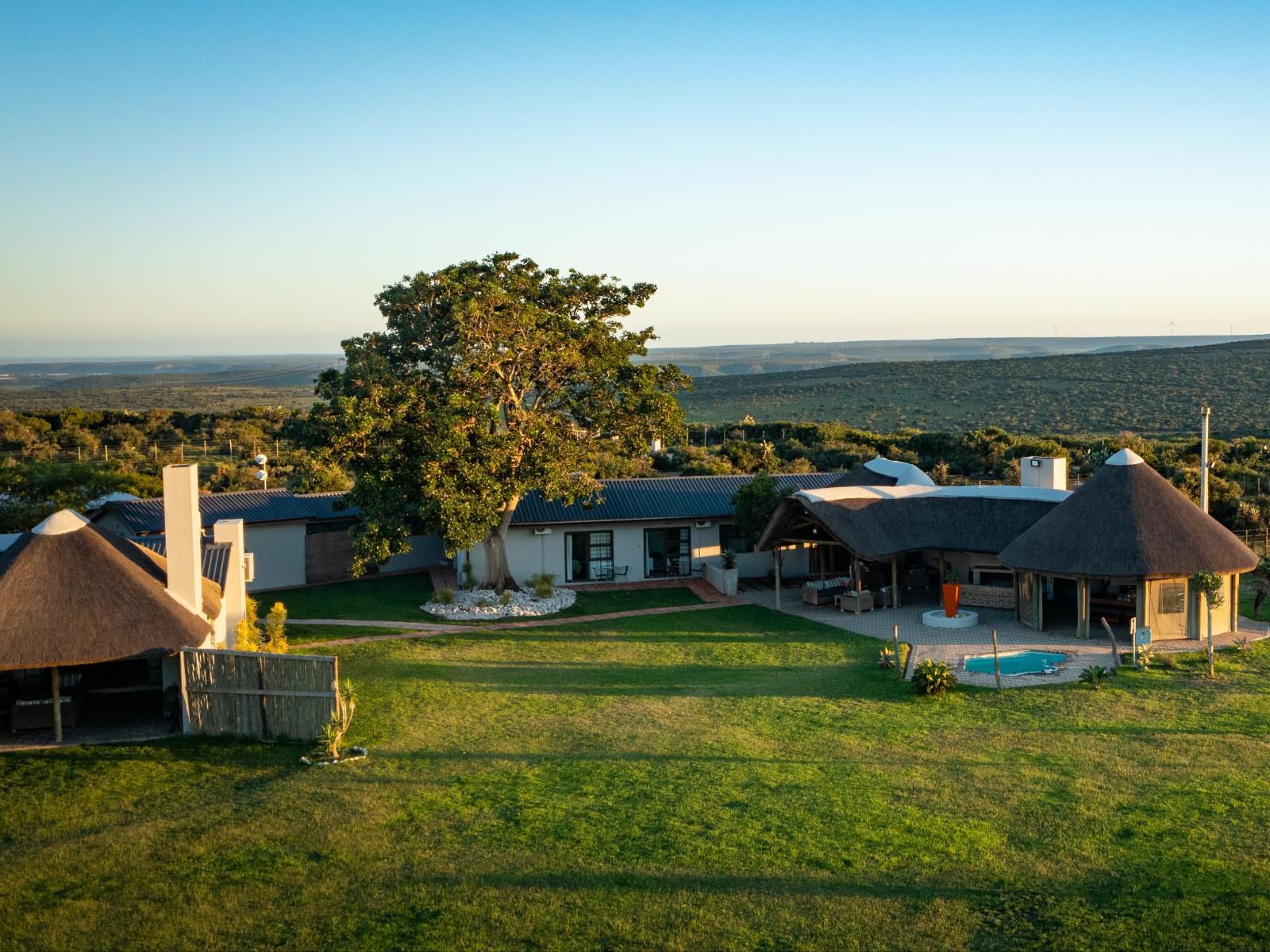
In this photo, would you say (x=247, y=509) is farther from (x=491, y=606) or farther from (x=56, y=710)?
(x=56, y=710)

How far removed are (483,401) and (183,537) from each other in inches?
377

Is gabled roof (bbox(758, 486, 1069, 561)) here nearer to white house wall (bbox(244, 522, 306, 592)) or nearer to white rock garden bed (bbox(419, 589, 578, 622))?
white rock garden bed (bbox(419, 589, 578, 622))

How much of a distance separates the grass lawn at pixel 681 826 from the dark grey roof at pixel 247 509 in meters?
11.5

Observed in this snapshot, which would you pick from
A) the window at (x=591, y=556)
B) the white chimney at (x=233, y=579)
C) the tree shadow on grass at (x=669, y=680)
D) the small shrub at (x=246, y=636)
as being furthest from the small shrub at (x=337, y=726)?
the window at (x=591, y=556)

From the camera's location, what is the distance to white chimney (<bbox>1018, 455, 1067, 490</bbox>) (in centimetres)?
2575

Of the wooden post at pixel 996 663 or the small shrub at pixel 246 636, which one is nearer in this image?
the wooden post at pixel 996 663

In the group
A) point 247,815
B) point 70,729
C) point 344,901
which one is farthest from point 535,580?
point 344,901

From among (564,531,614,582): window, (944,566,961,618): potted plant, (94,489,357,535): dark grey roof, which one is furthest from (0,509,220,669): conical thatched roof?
(944,566,961,618): potted plant

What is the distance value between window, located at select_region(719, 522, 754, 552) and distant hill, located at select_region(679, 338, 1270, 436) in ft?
113

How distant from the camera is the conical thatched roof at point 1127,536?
19.7 meters

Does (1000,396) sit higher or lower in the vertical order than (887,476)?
higher

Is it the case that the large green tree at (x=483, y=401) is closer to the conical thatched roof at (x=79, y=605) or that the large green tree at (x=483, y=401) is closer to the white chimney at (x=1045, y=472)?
the conical thatched roof at (x=79, y=605)

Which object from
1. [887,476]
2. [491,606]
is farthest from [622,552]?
Result: [887,476]

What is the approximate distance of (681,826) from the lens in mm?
10992
